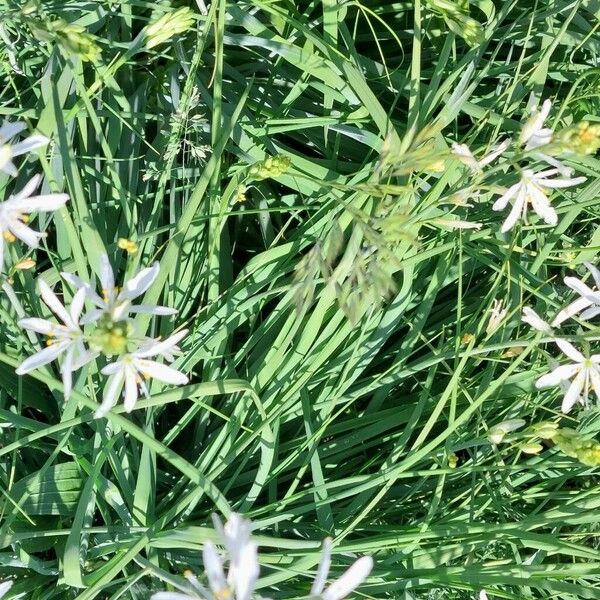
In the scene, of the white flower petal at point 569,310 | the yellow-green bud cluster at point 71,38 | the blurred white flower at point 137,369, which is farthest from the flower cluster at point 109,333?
the white flower petal at point 569,310

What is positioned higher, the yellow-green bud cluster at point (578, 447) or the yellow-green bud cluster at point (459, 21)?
the yellow-green bud cluster at point (459, 21)

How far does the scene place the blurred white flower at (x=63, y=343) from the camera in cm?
86

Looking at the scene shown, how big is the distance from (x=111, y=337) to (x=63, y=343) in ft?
0.56

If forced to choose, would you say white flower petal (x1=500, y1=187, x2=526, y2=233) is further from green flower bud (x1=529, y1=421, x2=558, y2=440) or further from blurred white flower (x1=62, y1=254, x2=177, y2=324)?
blurred white flower (x1=62, y1=254, x2=177, y2=324)

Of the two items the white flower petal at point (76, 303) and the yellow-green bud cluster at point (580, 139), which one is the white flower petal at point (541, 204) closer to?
the yellow-green bud cluster at point (580, 139)

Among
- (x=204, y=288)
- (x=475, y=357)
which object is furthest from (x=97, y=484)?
(x=475, y=357)

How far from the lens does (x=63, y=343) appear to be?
3.02 feet

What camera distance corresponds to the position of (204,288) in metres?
1.30

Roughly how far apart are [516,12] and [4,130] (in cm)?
112

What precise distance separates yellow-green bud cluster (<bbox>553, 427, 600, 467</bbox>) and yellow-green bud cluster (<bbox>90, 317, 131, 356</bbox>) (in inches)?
26.1

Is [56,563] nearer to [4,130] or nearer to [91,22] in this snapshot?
[4,130]

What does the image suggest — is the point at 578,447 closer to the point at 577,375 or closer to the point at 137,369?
A: the point at 577,375

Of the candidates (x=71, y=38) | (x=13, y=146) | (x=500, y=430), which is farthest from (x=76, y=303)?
(x=500, y=430)

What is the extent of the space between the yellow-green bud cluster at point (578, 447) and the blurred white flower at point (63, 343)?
2.29 feet
